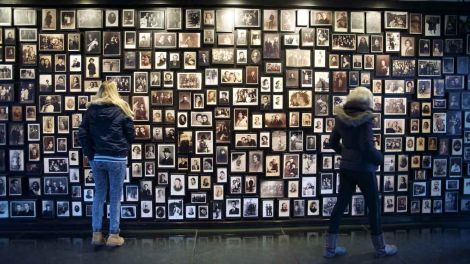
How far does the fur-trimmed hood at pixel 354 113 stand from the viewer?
192 inches

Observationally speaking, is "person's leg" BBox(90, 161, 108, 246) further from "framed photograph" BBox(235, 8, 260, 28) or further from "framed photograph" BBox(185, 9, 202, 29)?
"framed photograph" BBox(235, 8, 260, 28)

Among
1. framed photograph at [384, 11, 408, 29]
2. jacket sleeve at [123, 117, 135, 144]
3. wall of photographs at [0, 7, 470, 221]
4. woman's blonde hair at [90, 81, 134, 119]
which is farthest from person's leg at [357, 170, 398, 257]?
woman's blonde hair at [90, 81, 134, 119]

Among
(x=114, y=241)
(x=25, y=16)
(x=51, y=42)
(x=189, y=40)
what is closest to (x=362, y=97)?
(x=189, y=40)

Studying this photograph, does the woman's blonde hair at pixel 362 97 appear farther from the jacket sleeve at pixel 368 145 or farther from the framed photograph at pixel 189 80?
the framed photograph at pixel 189 80

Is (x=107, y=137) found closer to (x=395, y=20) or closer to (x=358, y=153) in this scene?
(x=358, y=153)

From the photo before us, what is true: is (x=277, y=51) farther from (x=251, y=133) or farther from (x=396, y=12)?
(x=396, y=12)

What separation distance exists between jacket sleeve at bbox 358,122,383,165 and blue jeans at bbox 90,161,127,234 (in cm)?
254

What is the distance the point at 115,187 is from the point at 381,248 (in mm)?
2909

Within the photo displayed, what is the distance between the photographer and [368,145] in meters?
4.88

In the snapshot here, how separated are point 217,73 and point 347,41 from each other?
1.71 m

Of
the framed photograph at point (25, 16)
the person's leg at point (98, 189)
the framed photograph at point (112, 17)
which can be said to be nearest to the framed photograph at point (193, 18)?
the framed photograph at point (112, 17)

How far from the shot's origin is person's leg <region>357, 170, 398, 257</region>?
16.2ft

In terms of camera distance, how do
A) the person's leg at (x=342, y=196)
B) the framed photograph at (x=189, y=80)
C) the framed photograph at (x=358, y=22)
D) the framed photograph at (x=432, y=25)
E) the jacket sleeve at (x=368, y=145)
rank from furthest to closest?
the framed photograph at (x=432, y=25), the framed photograph at (x=358, y=22), the framed photograph at (x=189, y=80), the person's leg at (x=342, y=196), the jacket sleeve at (x=368, y=145)

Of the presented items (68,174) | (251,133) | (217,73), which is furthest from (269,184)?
(68,174)
